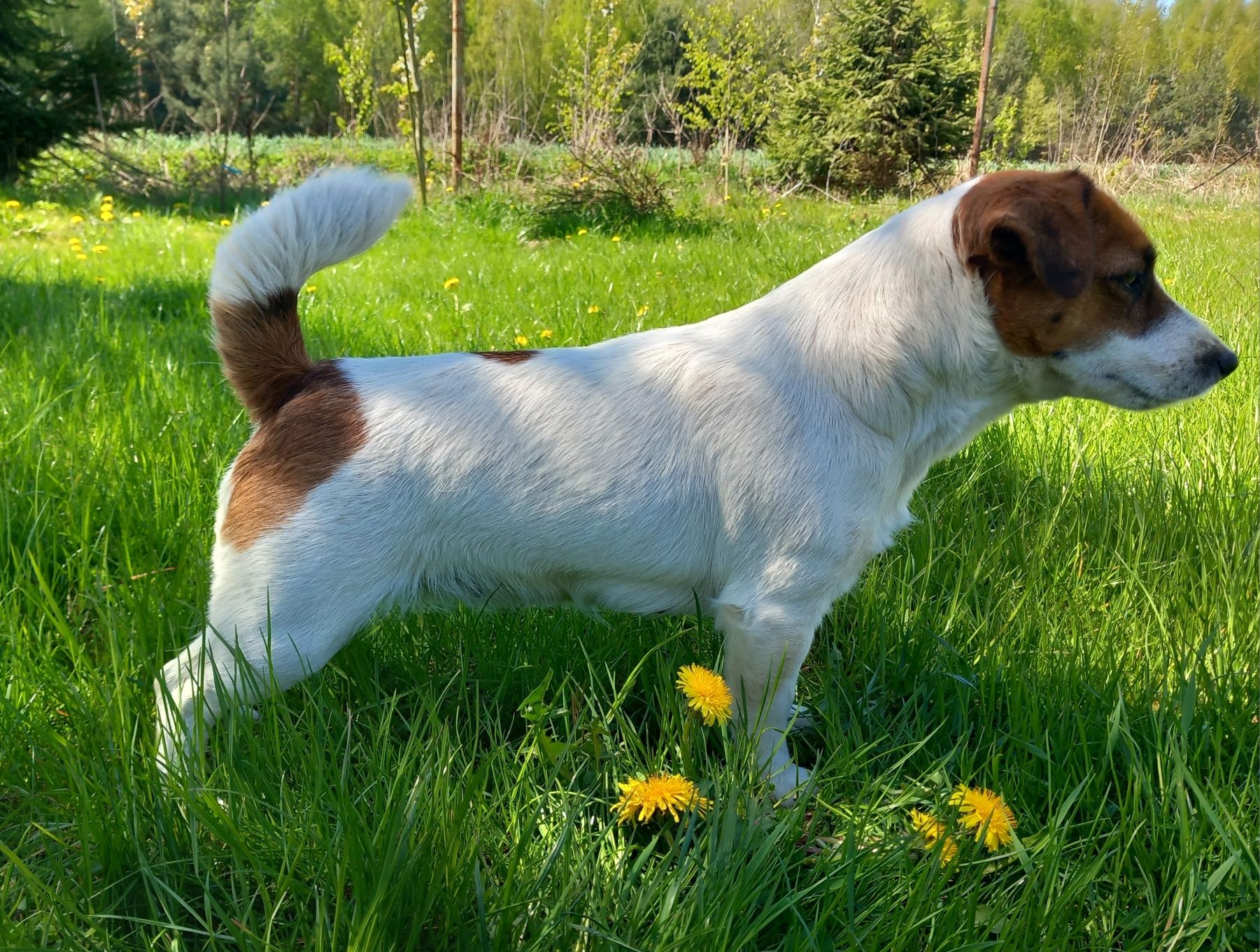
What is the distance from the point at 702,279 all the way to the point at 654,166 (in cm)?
431

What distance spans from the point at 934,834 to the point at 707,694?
438mm

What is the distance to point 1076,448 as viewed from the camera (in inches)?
132

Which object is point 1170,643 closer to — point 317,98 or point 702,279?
point 702,279

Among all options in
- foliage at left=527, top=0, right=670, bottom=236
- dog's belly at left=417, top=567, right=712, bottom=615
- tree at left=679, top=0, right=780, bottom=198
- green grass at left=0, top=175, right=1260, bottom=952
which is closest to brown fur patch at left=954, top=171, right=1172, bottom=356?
green grass at left=0, top=175, right=1260, bottom=952

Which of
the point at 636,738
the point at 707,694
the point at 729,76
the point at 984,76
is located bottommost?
the point at 636,738

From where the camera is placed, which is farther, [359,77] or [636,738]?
[359,77]

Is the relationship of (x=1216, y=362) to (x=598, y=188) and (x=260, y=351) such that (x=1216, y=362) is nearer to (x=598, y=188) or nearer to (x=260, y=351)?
(x=260, y=351)

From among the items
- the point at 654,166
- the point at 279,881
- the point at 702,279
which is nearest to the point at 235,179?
the point at 654,166

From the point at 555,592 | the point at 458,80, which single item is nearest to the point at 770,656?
the point at 555,592

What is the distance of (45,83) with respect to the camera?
33.4ft

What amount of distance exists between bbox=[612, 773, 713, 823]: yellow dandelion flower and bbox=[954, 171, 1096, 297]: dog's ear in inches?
47.3

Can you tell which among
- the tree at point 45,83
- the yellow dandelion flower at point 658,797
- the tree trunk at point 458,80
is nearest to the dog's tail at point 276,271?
the yellow dandelion flower at point 658,797

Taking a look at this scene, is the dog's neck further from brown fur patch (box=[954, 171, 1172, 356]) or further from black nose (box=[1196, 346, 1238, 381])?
black nose (box=[1196, 346, 1238, 381])

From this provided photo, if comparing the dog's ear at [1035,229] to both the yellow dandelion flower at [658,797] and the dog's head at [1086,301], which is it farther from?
the yellow dandelion flower at [658,797]
